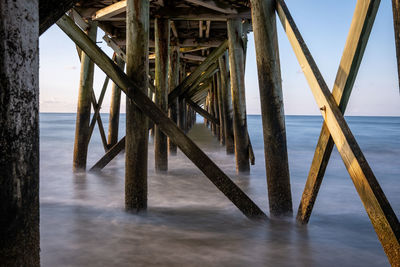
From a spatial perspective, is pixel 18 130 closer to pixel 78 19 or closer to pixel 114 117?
pixel 78 19

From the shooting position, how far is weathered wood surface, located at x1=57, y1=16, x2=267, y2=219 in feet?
7.85

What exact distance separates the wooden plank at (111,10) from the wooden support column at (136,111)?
147 cm

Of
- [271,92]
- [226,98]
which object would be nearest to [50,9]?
[271,92]

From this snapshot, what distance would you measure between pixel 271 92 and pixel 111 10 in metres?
2.78

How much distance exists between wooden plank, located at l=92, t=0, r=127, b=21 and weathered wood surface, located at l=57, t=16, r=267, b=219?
5.88ft

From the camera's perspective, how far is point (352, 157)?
1562mm

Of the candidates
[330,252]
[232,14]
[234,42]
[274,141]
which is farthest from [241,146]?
[330,252]

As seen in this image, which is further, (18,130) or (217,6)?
(217,6)

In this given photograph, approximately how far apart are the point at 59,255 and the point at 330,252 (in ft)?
6.13

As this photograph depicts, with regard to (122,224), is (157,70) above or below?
above

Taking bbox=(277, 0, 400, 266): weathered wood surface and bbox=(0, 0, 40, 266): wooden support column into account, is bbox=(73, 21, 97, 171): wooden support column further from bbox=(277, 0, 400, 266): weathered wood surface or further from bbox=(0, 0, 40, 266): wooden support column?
bbox=(0, 0, 40, 266): wooden support column

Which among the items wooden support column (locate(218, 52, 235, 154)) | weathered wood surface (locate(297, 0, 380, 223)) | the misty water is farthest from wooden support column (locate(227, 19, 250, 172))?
weathered wood surface (locate(297, 0, 380, 223))

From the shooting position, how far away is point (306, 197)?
7.42 ft

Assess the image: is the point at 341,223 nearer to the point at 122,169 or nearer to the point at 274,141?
the point at 274,141
